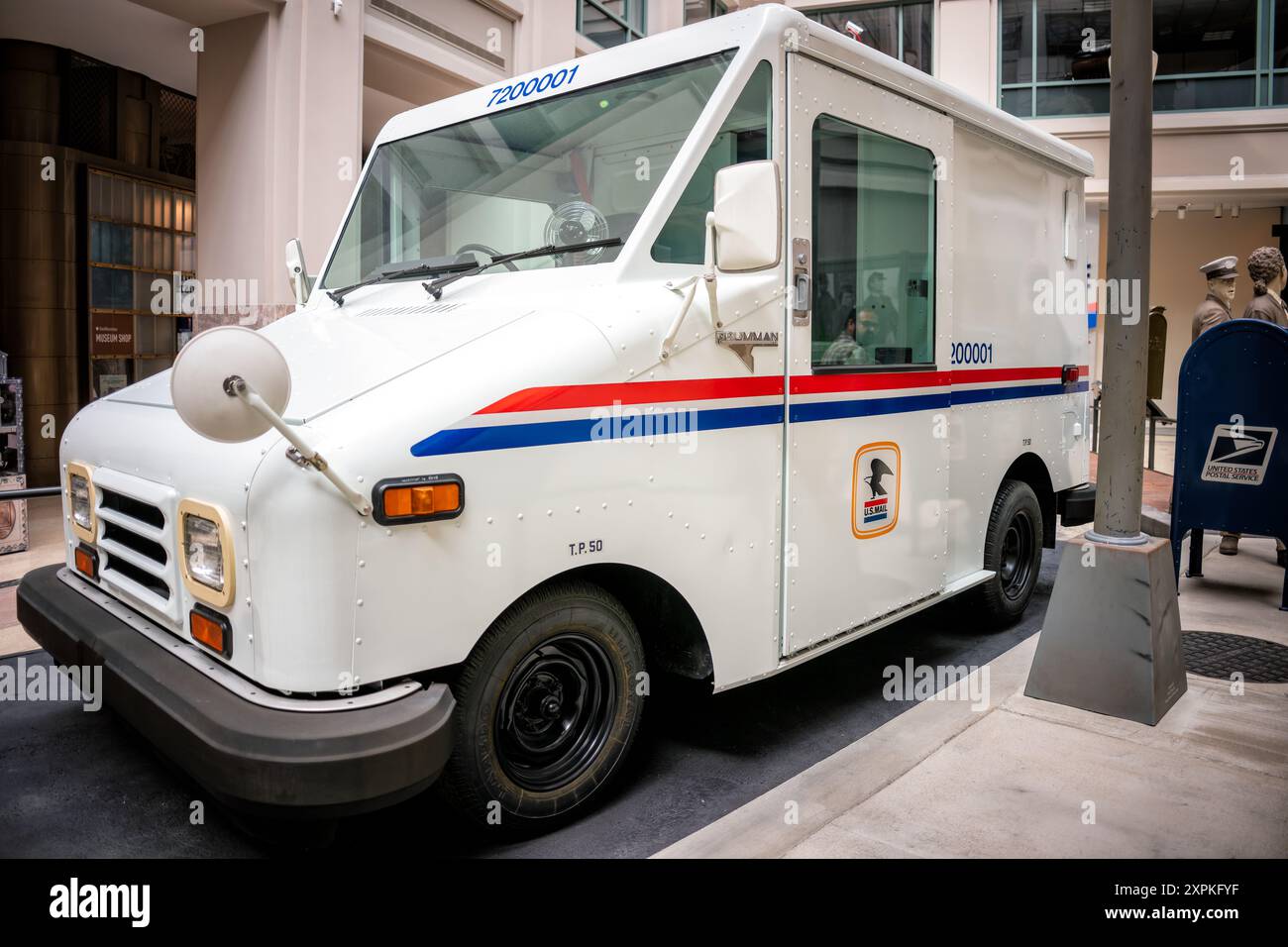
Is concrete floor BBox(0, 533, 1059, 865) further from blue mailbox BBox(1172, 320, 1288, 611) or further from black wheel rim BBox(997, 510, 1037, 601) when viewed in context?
blue mailbox BBox(1172, 320, 1288, 611)

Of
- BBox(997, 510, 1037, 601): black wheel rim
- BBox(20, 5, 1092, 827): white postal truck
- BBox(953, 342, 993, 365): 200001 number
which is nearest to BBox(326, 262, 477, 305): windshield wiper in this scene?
BBox(20, 5, 1092, 827): white postal truck

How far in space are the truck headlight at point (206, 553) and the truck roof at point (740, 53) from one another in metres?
2.18

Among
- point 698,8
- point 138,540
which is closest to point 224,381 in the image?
point 138,540

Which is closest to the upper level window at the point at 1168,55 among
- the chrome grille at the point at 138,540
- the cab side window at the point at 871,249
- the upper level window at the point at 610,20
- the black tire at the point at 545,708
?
the upper level window at the point at 610,20

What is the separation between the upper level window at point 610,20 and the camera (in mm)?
12500

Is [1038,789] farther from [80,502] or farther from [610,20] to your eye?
[610,20]

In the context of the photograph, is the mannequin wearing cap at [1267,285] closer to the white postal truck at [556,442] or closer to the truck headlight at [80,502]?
the white postal truck at [556,442]

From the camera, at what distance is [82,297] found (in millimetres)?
10016

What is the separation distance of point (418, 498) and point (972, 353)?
10.9 feet

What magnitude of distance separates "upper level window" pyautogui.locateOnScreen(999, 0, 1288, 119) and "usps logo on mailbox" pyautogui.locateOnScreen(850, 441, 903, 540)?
15.6 meters

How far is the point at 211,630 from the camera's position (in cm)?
273

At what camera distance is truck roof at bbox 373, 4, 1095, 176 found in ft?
11.6
